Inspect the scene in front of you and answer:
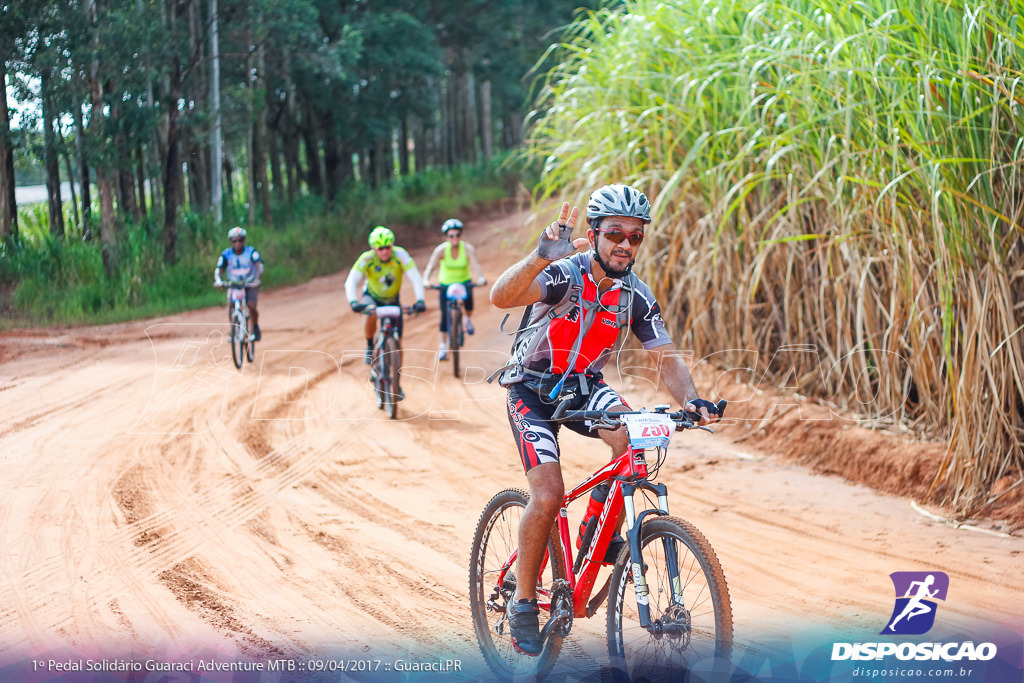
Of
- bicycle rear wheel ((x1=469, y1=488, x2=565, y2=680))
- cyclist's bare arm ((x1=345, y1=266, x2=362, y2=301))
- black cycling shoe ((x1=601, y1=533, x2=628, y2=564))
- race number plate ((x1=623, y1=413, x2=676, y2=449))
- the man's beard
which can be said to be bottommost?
bicycle rear wheel ((x1=469, y1=488, x2=565, y2=680))

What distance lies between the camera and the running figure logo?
4.73 m

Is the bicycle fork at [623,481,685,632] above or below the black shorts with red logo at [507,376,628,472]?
below

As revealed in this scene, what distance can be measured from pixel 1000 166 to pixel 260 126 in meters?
26.7

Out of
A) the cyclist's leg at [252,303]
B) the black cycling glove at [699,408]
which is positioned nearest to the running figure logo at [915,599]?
the black cycling glove at [699,408]

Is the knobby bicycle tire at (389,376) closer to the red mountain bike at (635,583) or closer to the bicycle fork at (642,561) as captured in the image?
the red mountain bike at (635,583)

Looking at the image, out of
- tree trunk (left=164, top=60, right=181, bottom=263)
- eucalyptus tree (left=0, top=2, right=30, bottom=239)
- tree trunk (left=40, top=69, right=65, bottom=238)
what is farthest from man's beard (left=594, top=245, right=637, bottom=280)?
tree trunk (left=164, top=60, right=181, bottom=263)

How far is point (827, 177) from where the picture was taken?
8.16 m

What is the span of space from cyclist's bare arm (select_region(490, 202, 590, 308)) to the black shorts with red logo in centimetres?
46

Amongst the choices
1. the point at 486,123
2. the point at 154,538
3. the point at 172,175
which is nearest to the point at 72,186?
the point at 172,175

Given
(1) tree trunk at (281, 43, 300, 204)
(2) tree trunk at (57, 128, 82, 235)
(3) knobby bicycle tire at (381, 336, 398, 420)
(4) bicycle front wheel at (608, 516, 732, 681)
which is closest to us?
(4) bicycle front wheel at (608, 516, 732, 681)

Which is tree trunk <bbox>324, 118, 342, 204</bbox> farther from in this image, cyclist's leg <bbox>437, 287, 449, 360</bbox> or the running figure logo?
the running figure logo

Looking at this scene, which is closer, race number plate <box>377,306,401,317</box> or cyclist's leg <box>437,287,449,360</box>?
race number plate <box>377,306,401,317</box>

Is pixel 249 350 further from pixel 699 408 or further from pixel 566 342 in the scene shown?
pixel 699 408

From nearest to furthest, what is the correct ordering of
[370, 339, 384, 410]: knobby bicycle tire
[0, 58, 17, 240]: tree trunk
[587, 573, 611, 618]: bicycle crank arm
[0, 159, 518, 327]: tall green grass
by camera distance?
[587, 573, 611, 618]: bicycle crank arm
[0, 58, 17, 240]: tree trunk
[370, 339, 384, 410]: knobby bicycle tire
[0, 159, 518, 327]: tall green grass
